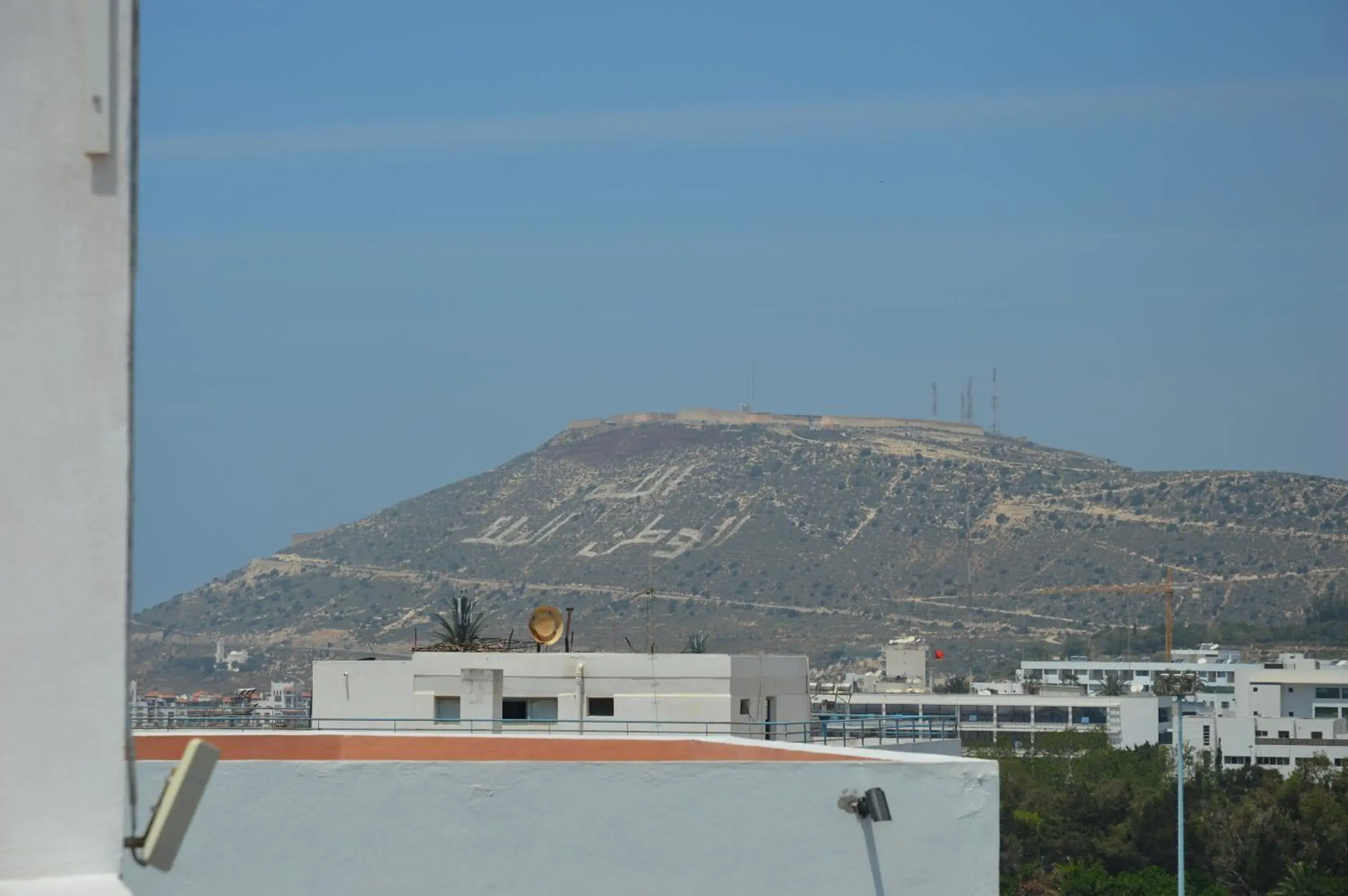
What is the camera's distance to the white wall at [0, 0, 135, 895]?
5.77m

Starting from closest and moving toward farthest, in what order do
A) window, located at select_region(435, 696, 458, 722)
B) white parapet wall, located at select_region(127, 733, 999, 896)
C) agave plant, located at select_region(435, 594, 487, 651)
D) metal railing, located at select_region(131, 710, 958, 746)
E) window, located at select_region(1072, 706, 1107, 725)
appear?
white parapet wall, located at select_region(127, 733, 999, 896) < metal railing, located at select_region(131, 710, 958, 746) < window, located at select_region(435, 696, 458, 722) < agave plant, located at select_region(435, 594, 487, 651) < window, located at select_region(1072, 706, 1107, 725)

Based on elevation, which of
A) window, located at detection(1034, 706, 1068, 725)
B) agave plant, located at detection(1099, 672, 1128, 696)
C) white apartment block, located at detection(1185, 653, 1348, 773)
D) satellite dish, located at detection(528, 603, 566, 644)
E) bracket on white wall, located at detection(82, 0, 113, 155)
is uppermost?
bracket on white wall, located at detection(82, 0, 113, 155)

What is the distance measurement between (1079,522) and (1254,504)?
17.2 meters

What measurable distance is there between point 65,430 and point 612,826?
37.5 feet

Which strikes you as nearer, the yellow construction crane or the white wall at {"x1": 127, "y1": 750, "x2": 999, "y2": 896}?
the white wall at {"x1": 127, "y1": 750, "x2": 999, "y2": 896}

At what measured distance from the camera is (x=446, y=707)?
41625 mm

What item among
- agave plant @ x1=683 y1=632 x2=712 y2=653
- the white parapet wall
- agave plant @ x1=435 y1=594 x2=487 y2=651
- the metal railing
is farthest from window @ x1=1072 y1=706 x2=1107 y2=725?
the white parapet wall

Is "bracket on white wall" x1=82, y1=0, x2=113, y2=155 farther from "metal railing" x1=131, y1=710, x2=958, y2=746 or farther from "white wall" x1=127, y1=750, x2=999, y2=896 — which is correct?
"metal railing" x1=131, y1=710, x2=958, y2=746

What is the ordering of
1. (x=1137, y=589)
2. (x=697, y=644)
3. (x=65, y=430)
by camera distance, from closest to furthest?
(x=65, y=430) < (x=697, y=644) < (x=1137, y=589)

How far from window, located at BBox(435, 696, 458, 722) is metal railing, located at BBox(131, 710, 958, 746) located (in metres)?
1.21

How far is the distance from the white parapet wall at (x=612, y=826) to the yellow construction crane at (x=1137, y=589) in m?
162

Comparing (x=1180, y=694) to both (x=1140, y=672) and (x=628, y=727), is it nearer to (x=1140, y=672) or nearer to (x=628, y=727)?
(x=628, y=727)

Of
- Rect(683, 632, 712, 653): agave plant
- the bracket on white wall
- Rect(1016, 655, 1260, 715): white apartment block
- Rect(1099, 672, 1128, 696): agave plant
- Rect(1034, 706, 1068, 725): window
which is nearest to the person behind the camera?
the bracket on white wall

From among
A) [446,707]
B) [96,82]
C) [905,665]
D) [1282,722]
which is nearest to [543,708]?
[446,707]
